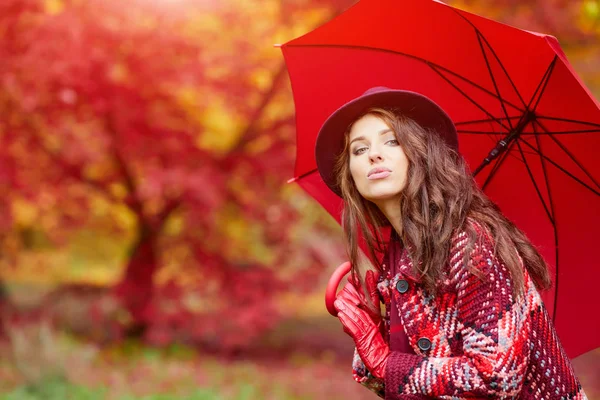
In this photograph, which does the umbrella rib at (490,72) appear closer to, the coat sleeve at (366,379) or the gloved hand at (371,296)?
the gloved hand at (371,296)

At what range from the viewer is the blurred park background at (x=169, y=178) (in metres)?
4.92

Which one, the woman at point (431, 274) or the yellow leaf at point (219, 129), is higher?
the yellow leaf at point (219, 129)

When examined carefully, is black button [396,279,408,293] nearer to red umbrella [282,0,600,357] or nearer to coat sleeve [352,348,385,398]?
coat sleeve [352,348,385,398]

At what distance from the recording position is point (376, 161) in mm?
1880

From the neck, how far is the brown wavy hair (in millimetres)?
25

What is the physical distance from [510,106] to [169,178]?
3.41 metres

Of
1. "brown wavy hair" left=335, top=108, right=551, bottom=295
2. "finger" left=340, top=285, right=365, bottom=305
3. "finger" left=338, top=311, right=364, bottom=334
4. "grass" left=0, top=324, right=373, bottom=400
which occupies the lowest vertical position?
"finger" left=338, top=311, right=364, bottom=334

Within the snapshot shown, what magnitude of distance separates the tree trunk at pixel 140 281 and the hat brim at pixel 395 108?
4093 millimetres

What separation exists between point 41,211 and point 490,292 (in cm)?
514

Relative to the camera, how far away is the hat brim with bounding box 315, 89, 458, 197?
190 cm

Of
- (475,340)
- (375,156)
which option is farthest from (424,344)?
(375,156)

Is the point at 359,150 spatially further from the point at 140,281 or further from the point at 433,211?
the point at 140,281

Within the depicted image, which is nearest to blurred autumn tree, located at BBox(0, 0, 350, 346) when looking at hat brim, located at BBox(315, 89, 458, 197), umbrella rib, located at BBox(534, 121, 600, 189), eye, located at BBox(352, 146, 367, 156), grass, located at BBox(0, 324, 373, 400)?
grass, located at BBox(0, 324, 373, 400)

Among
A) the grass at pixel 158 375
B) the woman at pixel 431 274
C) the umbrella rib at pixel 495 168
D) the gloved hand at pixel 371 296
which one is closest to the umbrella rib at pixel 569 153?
the umbrella rib at pixel 495 168
